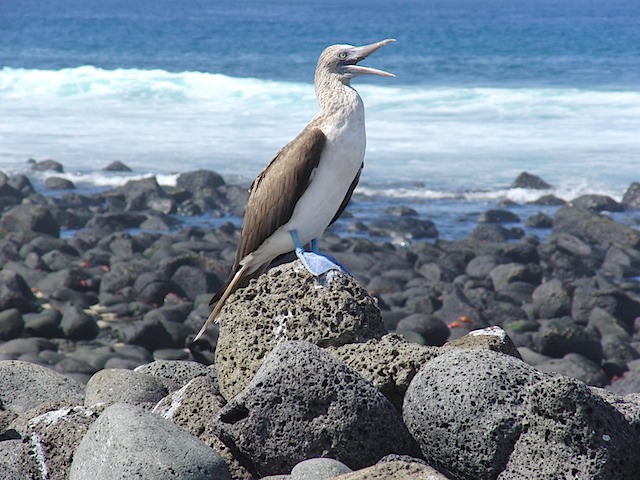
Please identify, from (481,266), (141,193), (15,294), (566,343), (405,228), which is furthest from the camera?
(141,193)

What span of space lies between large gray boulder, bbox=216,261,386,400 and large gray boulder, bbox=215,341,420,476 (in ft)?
1.75

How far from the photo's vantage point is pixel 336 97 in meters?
5.51

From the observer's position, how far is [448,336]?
11.5 m

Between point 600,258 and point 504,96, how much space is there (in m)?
18.6

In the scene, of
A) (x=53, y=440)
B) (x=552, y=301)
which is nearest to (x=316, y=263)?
(x=53, y=440)

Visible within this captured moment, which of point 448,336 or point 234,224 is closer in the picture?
point 448,336

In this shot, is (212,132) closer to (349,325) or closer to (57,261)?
(57,261)

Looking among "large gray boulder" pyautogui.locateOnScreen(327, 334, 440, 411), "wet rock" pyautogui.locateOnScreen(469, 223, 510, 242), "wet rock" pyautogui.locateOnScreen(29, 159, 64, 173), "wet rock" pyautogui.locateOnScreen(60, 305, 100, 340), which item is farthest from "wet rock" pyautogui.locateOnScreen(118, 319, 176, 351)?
"wet rock" pyautogui.locateOnScreen(29, 159, 64, 173)

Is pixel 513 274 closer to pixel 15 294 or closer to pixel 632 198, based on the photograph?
pixel 15 294

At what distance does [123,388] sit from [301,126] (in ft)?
73.2

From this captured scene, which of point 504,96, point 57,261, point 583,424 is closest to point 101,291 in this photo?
point 57,261

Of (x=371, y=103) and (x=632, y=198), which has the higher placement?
(x=371, y=103)

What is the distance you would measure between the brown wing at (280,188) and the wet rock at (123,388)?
0.66 m

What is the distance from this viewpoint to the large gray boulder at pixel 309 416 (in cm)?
463
